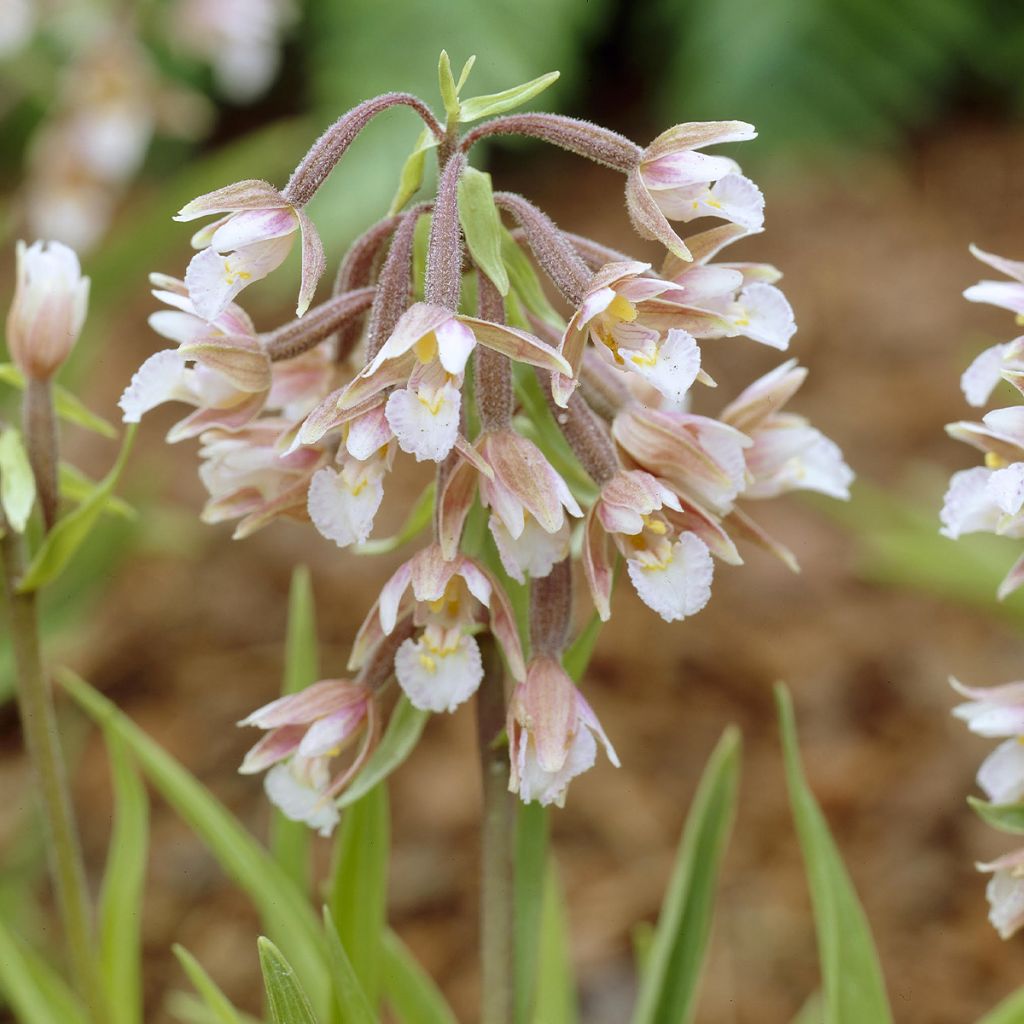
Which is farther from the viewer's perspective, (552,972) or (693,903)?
(552,972)

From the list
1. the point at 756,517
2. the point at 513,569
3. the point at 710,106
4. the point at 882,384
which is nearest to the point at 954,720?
the point at 756,517

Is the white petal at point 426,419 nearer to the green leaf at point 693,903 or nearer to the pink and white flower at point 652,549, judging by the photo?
the pink and white flower at point 652,549

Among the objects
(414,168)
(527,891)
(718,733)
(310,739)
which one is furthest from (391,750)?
(718,733)

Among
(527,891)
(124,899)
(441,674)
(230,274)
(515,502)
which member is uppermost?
(230,274)

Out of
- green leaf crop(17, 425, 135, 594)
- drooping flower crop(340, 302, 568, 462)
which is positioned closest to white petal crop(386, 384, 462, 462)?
drooping flower crop(340, 302, 568, 462)

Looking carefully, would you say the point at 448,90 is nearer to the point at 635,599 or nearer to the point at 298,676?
the point at 298,676

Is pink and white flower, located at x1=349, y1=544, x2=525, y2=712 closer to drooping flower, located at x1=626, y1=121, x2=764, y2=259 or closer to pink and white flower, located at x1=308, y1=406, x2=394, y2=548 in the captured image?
pink and white flower, located at x1=308, y1=406, x2=394, y2=548
